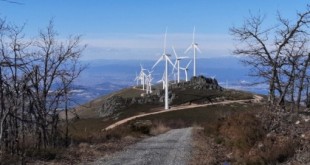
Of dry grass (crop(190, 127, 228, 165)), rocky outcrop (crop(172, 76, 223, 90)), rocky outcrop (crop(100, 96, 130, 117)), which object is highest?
dry grass (crop(190, 127, 228, 165))

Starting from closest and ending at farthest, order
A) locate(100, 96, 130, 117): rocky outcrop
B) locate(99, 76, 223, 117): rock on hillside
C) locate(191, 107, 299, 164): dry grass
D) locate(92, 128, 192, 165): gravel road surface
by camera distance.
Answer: locate(191, 107, 299, 164): dry grass < locate(92, 128, 192, 165): gravel road surface < locate(100, 96, 130, 117): rocky outcrop < locate(99, 76, 223, 117): rock on hillside

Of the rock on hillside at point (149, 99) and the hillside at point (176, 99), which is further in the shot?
the rock on hillside at point (149, 99)

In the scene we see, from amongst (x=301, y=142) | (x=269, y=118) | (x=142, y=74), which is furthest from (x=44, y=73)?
(x=142, y=74)

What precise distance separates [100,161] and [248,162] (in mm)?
6300

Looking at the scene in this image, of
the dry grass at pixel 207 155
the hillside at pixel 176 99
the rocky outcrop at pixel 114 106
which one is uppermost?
the dry grass at pixel 207 155

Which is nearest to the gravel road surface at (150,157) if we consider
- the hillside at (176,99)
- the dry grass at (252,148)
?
the dry grass at (252,148)

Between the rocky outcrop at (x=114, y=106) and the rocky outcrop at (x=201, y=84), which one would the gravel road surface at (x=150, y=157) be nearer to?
the rocky outcrop at (x=114, y=106)

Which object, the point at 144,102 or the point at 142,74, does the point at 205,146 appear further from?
the point at 142,74

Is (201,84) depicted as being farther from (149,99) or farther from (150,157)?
(150,157)

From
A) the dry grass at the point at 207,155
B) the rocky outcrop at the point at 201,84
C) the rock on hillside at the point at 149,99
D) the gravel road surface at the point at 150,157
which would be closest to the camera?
the gravel road surface at the point at 150,157

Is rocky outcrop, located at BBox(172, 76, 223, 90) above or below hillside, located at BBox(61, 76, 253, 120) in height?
above

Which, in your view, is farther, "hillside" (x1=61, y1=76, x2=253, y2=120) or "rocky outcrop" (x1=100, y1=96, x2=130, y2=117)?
"rocky outcrop" (x1=100, y1=96, x2=130, y2=117)

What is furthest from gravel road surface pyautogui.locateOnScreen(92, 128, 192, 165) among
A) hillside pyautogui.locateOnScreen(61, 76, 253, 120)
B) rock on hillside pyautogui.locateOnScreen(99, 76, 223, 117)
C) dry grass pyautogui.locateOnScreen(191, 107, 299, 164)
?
rock on hillside pyautogui.locateOnScreen(99, 76, 223, 117)

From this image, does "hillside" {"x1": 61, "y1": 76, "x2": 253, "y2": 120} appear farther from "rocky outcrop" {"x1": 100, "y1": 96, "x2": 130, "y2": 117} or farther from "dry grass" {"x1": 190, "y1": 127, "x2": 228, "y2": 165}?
"dry grass" {"x1": 190, "y1": 127, "x2": 228, "y2": 165}
